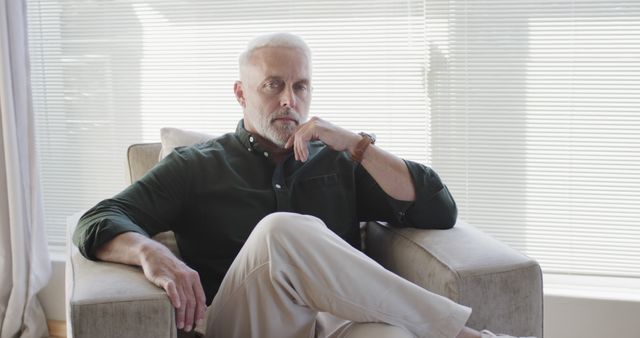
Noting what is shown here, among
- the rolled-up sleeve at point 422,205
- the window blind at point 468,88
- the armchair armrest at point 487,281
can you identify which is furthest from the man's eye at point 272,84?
the window blind at point 468,88

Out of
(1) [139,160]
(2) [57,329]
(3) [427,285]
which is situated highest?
(1) [139,160]

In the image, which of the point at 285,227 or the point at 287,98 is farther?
the point at 287,98

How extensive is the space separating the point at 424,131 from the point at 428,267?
1066 mm

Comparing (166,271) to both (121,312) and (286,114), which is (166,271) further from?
(286,114)

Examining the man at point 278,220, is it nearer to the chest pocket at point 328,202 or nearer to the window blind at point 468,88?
the chest pocket at point 328,202

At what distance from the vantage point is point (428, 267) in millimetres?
1820

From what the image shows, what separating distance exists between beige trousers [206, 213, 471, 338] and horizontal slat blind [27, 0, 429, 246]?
47.7 inches

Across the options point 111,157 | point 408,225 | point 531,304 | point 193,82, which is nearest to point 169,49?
point 193,82

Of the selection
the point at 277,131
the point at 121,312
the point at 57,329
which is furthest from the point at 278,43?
the point at 57,329

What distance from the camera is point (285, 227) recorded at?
5.52 ft

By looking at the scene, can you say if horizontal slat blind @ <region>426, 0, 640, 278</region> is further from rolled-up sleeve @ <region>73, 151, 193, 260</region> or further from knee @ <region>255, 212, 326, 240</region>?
knee @ <region>255, 212, 326, 240</region>

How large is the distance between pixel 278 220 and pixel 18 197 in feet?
5.41

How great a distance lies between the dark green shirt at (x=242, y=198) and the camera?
201 cm

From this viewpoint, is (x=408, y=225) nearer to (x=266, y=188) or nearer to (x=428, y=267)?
(x=428, y=267)
